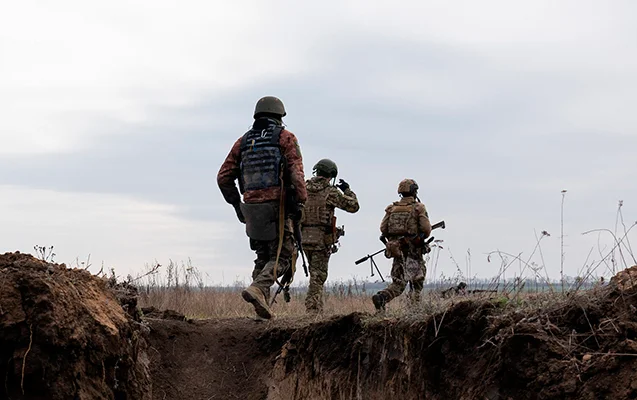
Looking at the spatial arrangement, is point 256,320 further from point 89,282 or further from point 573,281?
point 573,281

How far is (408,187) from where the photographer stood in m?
12.4

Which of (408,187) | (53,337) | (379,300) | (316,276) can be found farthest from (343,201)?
(53,337)

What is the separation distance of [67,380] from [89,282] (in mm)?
1133

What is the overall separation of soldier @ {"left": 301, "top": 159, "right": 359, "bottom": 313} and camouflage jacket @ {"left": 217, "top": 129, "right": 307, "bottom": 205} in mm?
1792

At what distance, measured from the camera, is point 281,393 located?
Answer: 9.81m

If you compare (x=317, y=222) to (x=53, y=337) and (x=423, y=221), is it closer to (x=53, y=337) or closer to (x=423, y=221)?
(x=423, y=221)

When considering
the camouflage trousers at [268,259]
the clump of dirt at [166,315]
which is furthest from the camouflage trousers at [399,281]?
the clump of dirt at [166,315]

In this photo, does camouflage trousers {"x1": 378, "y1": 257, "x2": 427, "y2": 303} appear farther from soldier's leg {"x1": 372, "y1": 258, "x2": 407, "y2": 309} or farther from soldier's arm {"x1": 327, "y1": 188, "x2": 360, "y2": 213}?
soldier's arm {"x1": 327, "y1": 188, "x2": 360, "y2": 213}

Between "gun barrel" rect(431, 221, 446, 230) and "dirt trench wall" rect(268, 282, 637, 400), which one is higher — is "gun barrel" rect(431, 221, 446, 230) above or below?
above

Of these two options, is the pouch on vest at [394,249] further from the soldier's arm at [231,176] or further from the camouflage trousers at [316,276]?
the soldier's arm at [231,176]

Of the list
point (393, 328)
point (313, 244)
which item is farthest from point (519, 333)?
point (313, 244)

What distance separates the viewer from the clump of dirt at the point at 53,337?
6.44 m

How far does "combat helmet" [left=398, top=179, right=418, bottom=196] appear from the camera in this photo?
1237cm

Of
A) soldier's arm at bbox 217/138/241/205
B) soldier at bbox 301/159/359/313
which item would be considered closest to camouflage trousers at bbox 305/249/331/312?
soldier at bbox 301/159/359/313
